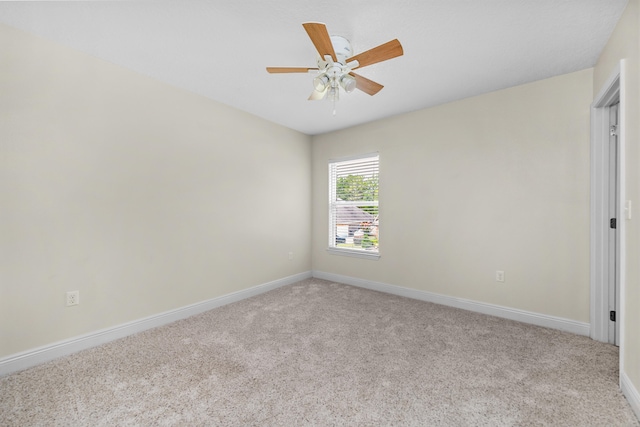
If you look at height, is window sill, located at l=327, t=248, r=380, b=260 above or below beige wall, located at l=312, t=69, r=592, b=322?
below

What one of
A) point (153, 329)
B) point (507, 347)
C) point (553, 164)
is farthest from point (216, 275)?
point (553, 164)

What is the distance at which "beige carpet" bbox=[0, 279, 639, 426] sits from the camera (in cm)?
149

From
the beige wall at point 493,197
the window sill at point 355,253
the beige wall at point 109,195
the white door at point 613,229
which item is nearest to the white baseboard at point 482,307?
the beige wall at point 493,197

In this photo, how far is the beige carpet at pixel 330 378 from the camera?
1.49 m

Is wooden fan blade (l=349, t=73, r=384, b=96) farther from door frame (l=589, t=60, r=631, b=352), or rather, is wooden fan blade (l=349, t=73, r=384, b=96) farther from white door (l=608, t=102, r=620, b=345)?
white door (l=608, t=102, r=620, b=345)

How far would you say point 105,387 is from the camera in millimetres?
1738

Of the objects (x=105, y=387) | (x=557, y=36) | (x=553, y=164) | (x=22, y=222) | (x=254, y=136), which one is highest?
(x=557, y=36)

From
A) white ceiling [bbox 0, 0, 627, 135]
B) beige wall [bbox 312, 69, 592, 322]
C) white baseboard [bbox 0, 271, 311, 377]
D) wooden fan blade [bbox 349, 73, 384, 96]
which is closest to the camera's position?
white ceiling [bbox 0, 0, 627, 135]

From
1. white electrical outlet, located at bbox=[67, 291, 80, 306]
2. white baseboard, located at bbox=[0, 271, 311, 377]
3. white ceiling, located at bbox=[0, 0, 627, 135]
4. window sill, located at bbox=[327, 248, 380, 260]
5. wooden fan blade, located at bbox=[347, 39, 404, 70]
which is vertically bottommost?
white baseboard, located at bbox=[0, 271, 311, 377]

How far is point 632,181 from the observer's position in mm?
1601

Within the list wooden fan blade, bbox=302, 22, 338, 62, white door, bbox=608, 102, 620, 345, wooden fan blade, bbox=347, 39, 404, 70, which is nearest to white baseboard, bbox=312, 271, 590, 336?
white door, bbox=608, 102, 620, 345

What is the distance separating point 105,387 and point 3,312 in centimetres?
94

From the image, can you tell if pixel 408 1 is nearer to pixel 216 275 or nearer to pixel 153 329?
pixel 216 275

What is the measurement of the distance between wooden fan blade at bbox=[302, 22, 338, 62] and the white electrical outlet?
263 centimetres
